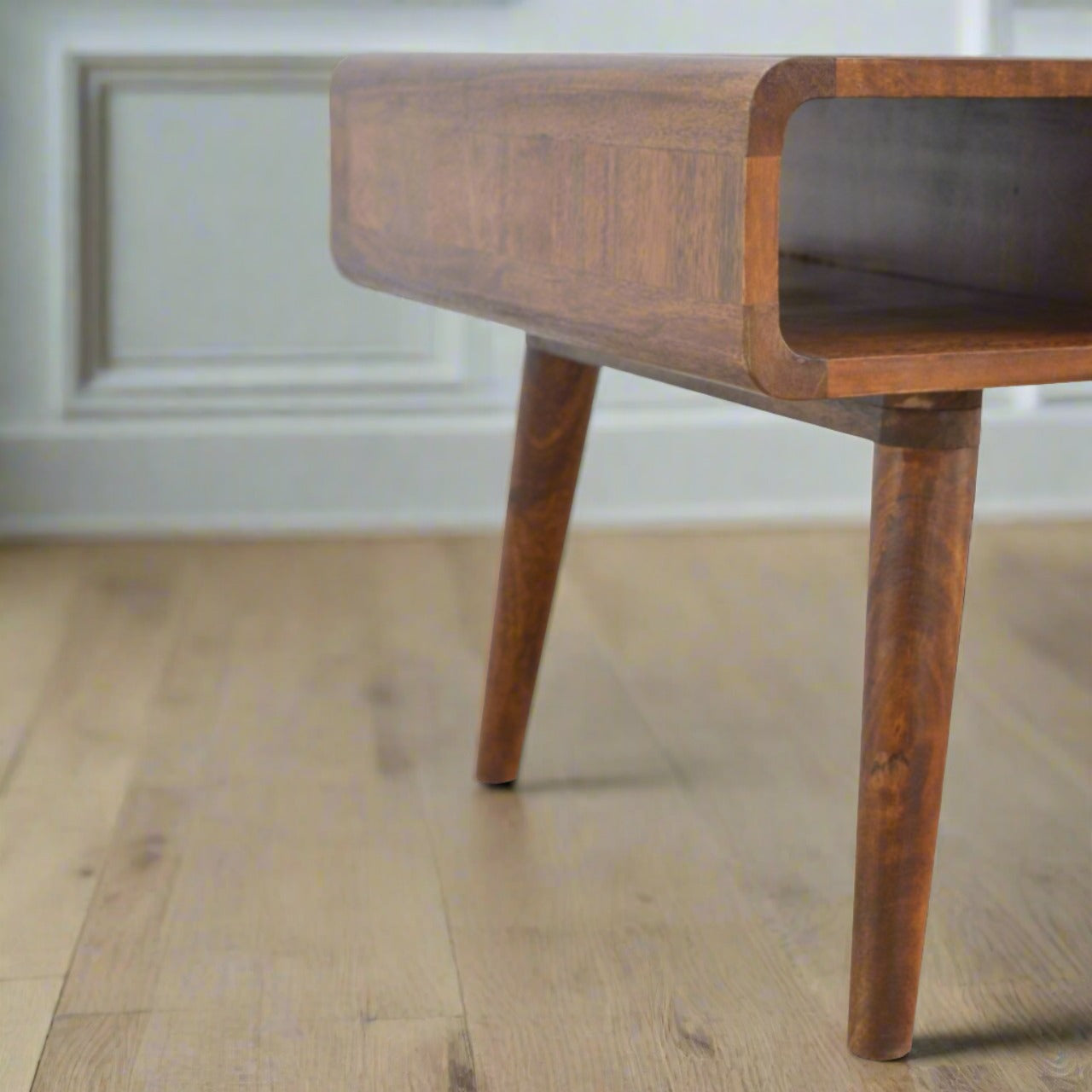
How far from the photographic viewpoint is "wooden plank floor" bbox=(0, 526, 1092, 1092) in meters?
0.73

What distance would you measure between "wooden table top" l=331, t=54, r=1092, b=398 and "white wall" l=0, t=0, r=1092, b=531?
86cm

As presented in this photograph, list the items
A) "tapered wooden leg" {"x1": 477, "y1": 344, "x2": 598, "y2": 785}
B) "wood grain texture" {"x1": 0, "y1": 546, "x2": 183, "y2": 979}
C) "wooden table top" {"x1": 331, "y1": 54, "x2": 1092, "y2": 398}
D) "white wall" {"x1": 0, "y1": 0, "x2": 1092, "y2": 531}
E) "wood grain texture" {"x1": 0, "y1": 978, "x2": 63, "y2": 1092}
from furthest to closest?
"white wall" {"x1": 0, "y1": 0, "x2": 1092, "y2": 531}
"tapered wooden leg" {"x1": 477, "y1": 344, "x2": 598, "y2": 785}
"wood grain texture" {"x1": 0, "y1": 546, "x2": 183, "y2": 979}
"wood grain texture" {"x1": 0, "y1": 978, "x2": 63, "y2": 1092}
"wooden table top" {"x1": 331, "y1": 54, "x2": 1092, "y2": 398}

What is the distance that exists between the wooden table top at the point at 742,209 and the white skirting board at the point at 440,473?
856 millimetres

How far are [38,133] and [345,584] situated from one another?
60 cm

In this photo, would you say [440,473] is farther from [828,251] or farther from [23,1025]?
[23,1025]

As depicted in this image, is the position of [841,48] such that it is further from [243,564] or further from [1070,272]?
[1070,272]

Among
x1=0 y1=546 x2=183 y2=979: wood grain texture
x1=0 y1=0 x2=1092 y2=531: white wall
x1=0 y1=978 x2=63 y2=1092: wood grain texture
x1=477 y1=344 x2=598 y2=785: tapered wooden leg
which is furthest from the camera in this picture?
x1=0 y1=0 x2=1092 y2=531: white wall

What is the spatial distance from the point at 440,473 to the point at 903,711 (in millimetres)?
1174

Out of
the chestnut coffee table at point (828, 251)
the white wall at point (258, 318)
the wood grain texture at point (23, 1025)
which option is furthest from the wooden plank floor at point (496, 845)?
the white wall at point (258, 318)

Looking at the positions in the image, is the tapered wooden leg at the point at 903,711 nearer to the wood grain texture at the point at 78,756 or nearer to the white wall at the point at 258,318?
the wood grain texture at the point at 78,756

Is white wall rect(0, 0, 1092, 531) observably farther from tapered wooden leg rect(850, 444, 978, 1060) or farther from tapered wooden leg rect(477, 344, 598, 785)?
tapered wooden leg rect(850, 444, 978, 1060)

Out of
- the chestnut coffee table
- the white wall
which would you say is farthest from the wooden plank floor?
the white wall

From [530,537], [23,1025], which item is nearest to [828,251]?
[530,537]

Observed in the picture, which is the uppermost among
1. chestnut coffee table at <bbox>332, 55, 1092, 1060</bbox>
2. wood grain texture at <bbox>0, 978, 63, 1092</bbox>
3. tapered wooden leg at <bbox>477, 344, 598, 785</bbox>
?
chestnut coffee table at <bbox>332, 55, 1092, 1060</bbox>
